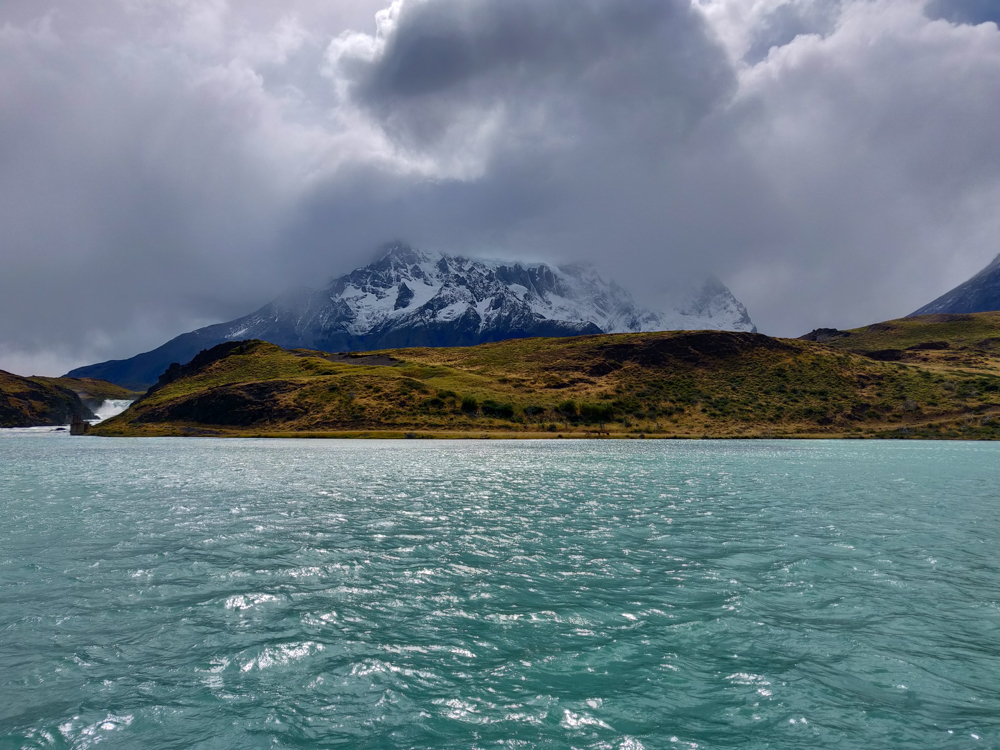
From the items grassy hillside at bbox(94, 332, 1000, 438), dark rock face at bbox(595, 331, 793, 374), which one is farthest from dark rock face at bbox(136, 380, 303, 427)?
dark rock face at bbox(595, 331, 793, 374)

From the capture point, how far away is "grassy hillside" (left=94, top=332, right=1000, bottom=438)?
120375 mm

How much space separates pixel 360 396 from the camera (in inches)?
5246

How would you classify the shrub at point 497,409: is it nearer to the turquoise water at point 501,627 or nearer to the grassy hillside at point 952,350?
the turquoise water at point 501,627

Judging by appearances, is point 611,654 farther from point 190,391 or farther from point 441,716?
point 190,391

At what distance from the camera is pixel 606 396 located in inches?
5517

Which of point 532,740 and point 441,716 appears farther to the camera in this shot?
point 441,716

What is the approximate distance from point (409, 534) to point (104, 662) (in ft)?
38.8

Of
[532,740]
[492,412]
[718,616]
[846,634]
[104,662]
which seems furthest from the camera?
[492,412]

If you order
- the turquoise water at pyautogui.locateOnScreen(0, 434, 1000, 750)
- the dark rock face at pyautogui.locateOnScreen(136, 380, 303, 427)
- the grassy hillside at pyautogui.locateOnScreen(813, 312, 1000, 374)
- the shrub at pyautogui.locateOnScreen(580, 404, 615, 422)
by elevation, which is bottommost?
the turquoise water at pyautogui.locateOnScreen(0, 434, 1000, 750)

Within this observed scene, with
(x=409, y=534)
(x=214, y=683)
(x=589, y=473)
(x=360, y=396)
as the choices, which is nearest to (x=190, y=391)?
(x=360, y=396)

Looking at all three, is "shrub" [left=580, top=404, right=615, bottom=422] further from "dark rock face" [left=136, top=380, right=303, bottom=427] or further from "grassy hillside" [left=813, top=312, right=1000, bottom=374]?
"grassy hillside" [left=813, top=312, right=1000, bottom=374]

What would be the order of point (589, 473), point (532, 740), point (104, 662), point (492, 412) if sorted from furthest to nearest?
1. point (492, 412)
2. point (589, 473)
3. point (104, 662)
4. point (532, 740)

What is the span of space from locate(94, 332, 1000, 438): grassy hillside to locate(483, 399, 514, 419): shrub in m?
0.36

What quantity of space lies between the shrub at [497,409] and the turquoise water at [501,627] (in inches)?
3884
